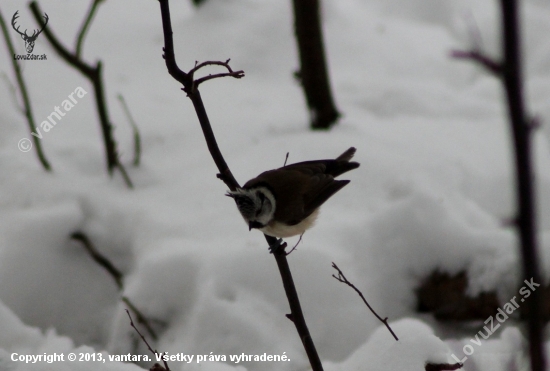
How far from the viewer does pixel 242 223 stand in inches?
133

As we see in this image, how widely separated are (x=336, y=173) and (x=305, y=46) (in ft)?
6.70

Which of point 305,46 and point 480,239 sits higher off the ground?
point 305,46

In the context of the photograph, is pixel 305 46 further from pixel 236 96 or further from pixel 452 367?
pixel 452 367

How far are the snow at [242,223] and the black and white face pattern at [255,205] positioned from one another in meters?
0.62

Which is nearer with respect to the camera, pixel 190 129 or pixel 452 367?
pixel 452 367

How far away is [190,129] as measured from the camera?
4.38m

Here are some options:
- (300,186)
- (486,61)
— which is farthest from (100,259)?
(486,61)

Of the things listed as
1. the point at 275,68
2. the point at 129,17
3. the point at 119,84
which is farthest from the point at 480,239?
the point at 129,17

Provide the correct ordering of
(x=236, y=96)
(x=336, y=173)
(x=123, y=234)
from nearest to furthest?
(x=336, y=173), (x=123, y=234), (x=236, y=96)

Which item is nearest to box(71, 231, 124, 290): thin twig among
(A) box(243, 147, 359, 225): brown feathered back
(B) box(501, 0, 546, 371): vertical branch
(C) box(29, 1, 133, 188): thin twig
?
(C) box(29, 1, 133, 188): thin twig

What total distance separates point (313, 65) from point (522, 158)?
12.6 feet

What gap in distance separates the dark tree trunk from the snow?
176 mm

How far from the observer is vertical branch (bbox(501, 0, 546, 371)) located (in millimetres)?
464

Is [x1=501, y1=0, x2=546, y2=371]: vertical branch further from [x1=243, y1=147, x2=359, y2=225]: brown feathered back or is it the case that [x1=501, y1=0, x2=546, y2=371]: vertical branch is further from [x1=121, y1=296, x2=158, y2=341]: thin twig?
[x1=121, y1=296, x2=158, y2=341]: thin twig
